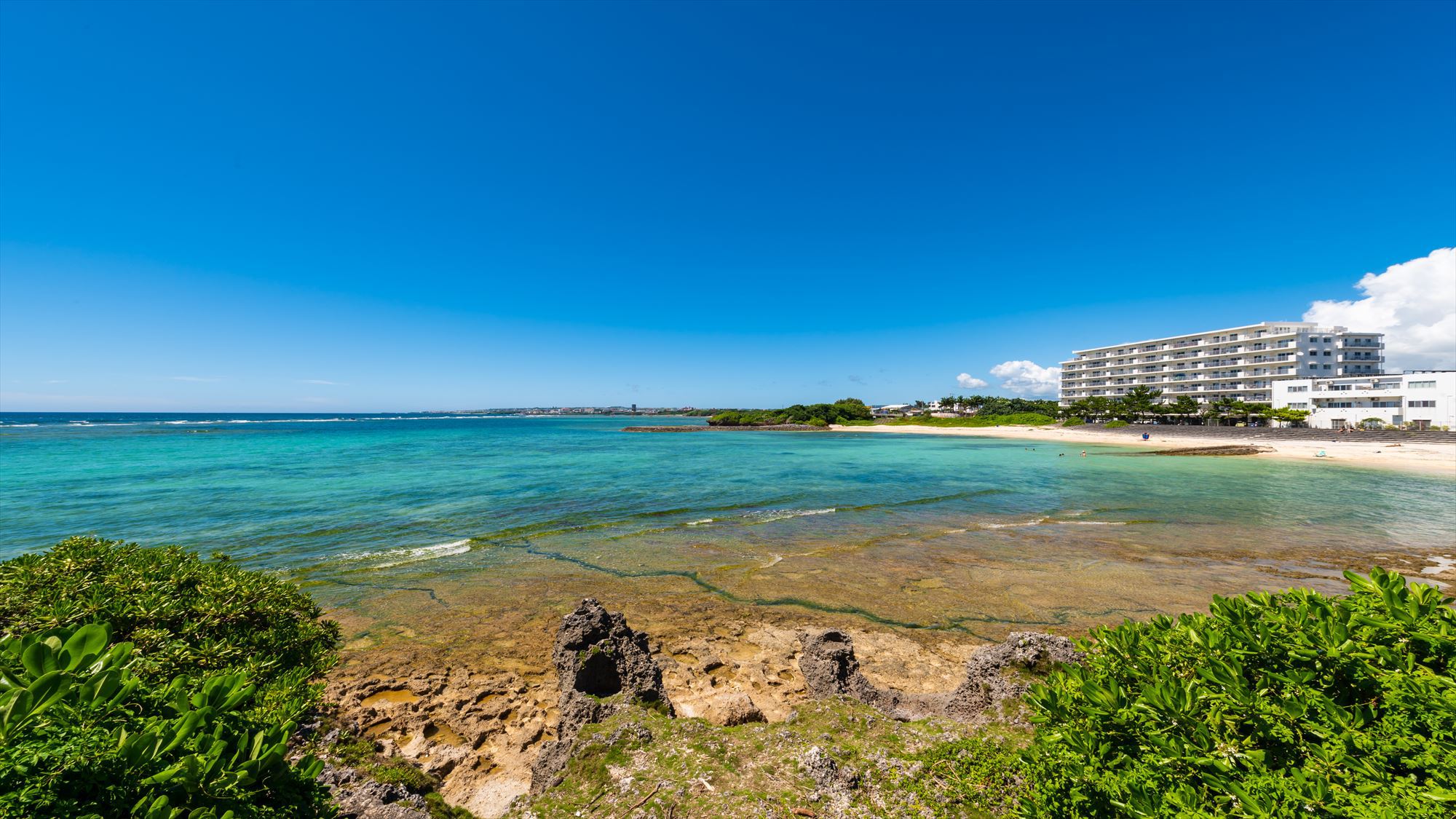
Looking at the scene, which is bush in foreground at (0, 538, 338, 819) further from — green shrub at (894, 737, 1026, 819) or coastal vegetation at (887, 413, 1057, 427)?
coastal vegetation at (887, 413, 1057, 427)

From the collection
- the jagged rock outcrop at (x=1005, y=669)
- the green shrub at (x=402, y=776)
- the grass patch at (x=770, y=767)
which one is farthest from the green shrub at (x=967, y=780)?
the green shrub at (x=402, y=776)

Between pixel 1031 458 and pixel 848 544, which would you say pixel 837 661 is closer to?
pixel 848 544

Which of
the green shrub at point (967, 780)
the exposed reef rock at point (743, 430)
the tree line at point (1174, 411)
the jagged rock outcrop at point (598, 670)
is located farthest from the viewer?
the exposed reef rock at point (743, 430)

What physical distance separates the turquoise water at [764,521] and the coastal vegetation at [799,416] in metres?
81.8

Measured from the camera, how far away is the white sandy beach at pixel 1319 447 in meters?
41.4

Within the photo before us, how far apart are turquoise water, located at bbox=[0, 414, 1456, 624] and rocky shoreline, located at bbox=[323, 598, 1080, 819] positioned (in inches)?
164

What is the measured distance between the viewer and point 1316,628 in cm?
325

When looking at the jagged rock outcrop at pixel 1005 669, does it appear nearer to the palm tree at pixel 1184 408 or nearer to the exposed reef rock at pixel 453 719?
the exposed reef rock at pixel 453 719

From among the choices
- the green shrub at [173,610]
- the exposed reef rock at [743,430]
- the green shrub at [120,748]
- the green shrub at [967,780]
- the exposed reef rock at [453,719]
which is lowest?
the exposed reef rock at [743,430]

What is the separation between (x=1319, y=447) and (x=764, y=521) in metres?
67.0

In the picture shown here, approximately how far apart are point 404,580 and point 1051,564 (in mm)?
16839

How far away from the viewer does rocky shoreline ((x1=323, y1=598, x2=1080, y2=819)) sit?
4.41 m

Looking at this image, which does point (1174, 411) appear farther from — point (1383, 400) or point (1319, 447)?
point (1319, 447)

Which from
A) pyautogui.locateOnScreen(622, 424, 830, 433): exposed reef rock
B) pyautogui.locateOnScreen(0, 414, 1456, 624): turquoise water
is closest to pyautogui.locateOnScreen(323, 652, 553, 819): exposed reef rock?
pyautogui.locateOnScreen(0, 414, 1456, 624): turquoise water
